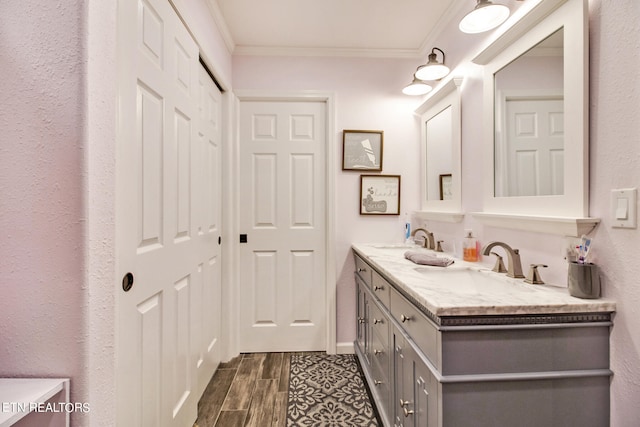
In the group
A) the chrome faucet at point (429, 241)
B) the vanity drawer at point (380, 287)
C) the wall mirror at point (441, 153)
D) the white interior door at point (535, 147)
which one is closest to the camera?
the white interior door at point (535, 147)

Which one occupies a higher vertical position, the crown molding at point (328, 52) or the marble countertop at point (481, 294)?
the crown molding at point (328, 52)

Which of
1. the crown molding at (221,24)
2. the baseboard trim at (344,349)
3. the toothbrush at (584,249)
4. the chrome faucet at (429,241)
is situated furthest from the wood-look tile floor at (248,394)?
the crown molding at (221,24)

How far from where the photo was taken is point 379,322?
1.73 meters

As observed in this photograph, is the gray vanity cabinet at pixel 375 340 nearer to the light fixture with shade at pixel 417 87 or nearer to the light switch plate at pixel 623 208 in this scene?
the light switch plate at pixel 623 208

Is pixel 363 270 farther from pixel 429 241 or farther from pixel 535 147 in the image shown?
pixel 535 147

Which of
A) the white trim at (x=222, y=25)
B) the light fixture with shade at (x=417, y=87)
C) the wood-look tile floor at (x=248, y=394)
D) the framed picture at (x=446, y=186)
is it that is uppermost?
the white trim at (x=222, y=25)

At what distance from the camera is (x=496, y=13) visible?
4.55 feet

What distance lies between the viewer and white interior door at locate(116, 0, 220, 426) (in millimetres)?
1042

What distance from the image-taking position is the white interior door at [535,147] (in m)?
1.17

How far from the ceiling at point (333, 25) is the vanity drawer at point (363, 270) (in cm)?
173

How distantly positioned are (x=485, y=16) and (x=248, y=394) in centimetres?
254

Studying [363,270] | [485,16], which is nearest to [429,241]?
[363,270]

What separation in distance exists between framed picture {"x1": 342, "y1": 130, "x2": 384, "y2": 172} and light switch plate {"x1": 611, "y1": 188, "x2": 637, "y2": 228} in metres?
1.69

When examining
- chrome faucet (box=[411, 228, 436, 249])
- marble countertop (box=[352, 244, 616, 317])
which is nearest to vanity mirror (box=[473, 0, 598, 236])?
marble countertop (box=[352, 244, 616, 317])
